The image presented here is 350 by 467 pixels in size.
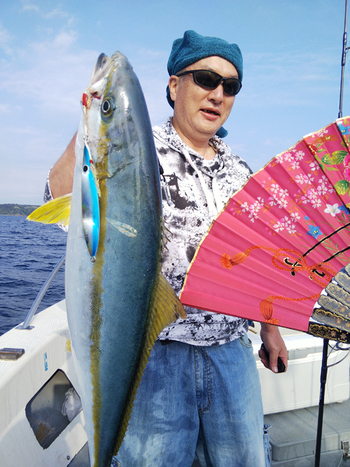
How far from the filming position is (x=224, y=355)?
1852mm

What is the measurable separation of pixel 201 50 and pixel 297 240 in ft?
4.24

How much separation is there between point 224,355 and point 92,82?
157 cm

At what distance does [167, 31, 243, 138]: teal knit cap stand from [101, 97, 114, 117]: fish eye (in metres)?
1.04

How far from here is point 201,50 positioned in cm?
189

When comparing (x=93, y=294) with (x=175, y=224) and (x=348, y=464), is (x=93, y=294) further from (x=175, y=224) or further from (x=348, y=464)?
(x=348, y=464)

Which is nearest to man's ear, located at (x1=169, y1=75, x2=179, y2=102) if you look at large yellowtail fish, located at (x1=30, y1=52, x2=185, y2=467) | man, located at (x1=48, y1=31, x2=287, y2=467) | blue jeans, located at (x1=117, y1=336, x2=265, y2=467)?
man, located at (x1=48, y1=31, x2=287, y2=467)

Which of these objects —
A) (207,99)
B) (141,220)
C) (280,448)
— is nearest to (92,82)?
(141,220)

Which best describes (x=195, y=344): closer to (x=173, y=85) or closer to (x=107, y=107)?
(x=107, y=107)

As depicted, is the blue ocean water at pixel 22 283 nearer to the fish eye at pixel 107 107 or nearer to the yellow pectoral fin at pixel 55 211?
the yellow pectoral fin at pixel 55 211

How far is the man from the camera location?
170cm

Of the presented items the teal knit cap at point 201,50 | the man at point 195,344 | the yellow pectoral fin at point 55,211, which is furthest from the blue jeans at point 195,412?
the teal knit cap at point 201,50

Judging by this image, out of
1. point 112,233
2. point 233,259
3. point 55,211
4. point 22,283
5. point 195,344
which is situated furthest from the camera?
point 22,283

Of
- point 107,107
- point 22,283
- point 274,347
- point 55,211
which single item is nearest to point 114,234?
point 55,211

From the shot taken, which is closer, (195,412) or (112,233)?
(112,233)
